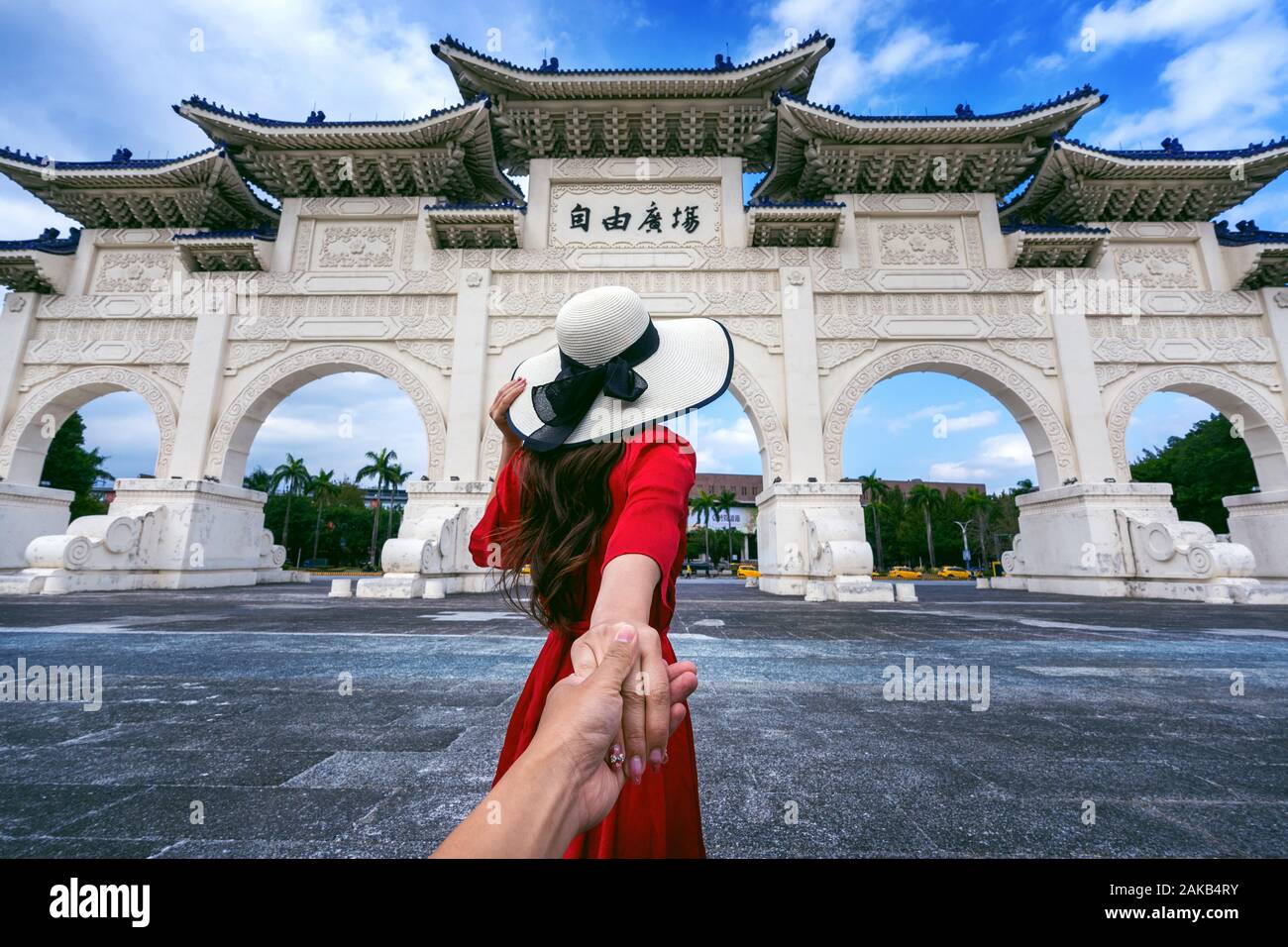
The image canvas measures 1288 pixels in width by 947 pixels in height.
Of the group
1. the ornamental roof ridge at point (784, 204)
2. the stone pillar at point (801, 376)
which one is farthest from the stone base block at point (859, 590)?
the ornamental roof ridge at point (784, 204)

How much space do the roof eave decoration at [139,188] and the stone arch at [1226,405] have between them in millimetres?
17911

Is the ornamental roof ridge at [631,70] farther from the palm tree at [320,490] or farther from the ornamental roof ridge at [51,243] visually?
the palm tree at [320,490]

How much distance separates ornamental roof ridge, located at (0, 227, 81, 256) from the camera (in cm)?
1038

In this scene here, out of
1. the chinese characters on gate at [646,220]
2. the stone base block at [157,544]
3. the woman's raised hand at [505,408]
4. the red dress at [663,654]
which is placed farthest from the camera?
the chinese characters on gate at [646,220]

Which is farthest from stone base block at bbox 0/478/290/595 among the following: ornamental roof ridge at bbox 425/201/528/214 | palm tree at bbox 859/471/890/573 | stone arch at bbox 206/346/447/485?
palm tree at bbox 859/471/890/573

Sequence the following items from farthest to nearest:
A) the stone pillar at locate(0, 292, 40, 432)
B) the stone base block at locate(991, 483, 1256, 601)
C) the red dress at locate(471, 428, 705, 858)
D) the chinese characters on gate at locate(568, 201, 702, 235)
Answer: the chinese characters on gate at locate(568, 201, 702, 235) < the stone pillar at locate(0, 292, 40, 432) < the stone base block at locate(991, 483, 1256, 601) < the red dress at locate(471, 428, 705, 858)

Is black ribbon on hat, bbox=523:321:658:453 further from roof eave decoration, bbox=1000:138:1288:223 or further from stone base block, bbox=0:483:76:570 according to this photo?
roof eave decoration, bbox=1000:138:1288:223

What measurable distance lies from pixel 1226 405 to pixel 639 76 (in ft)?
42.1

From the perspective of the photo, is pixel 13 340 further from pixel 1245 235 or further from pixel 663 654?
pixel 1245 235

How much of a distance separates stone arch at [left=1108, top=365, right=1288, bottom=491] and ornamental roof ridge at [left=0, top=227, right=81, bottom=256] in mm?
20667

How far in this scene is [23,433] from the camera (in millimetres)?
9977

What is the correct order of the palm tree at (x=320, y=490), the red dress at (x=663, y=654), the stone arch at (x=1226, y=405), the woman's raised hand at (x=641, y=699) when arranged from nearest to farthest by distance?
the woman's raised hand at (x=641, y=699) < the red dress at (x=663, y=654) < the stone arch at (x=1226, y=405) < the palm tree at (x=320, y=490)

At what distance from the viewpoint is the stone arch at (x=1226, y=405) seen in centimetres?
961
